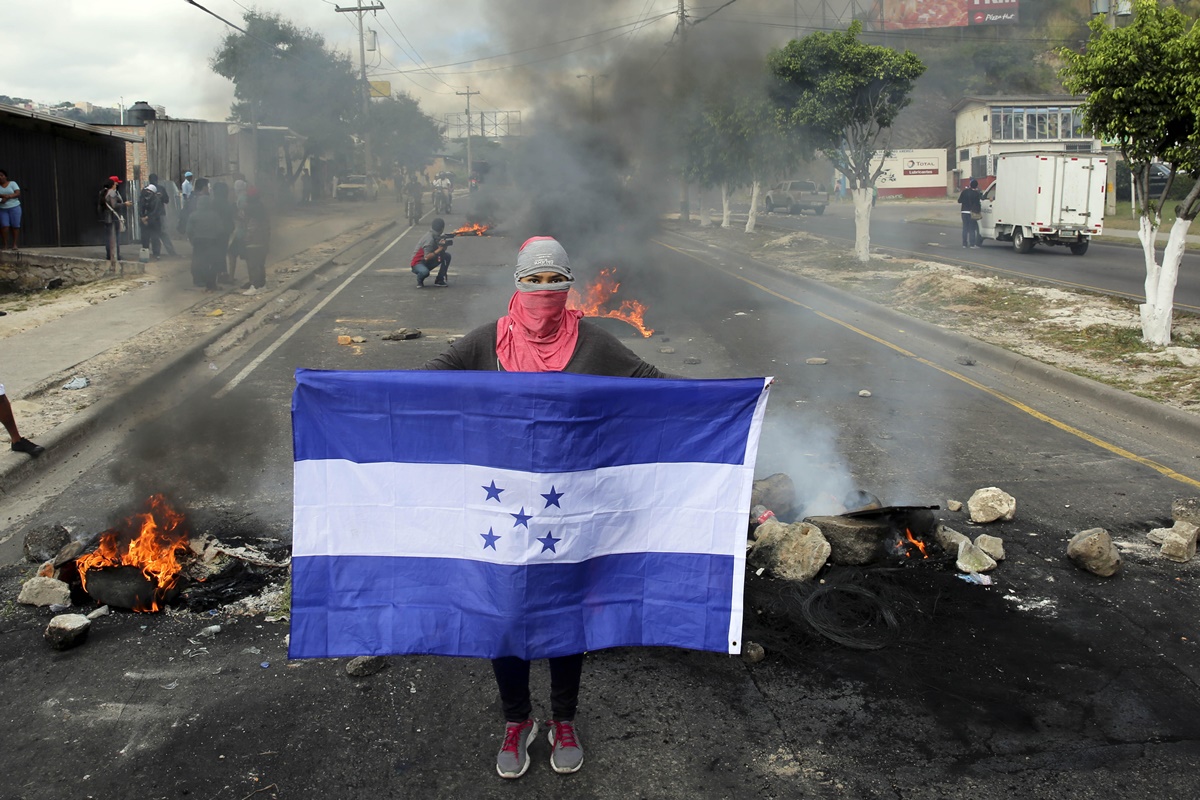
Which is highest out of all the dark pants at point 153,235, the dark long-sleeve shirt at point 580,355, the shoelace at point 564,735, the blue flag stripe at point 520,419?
the dark pants at point 153,235

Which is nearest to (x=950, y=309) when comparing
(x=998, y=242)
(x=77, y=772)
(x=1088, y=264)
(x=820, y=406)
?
(x=820, y=406)

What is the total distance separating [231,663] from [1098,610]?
3696 mm

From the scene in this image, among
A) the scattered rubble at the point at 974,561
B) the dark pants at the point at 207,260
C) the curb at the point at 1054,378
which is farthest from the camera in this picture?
the dark pants at the point at 207,260

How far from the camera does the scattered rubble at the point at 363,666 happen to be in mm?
3639

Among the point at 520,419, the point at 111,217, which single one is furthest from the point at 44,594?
the point at 111,217

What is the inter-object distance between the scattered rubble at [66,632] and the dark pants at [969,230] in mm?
24727

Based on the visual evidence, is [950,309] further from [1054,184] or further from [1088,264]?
[1054,184]

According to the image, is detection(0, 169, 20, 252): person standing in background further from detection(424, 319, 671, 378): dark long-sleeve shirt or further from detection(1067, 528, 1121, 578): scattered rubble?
detection(1067, 528, 1121, 578): scattered rubble

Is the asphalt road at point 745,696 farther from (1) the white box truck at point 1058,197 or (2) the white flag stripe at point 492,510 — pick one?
(1) the white box truck at point 1058,197

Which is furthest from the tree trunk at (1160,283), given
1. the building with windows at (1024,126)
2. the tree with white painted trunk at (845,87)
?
the building with windows at (1024,126)

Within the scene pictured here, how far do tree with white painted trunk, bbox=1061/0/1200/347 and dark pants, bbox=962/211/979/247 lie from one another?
50.7ft

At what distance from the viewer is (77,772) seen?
9.91ft

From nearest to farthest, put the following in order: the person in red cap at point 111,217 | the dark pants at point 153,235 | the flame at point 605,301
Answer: the flame at point 605,301 < the person in red cap at point 111,217 < the dark pants at point 153,235

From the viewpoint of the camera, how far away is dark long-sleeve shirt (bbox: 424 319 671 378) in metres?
3.08
